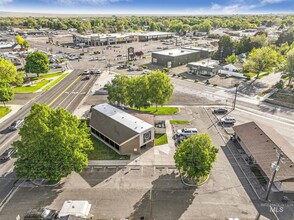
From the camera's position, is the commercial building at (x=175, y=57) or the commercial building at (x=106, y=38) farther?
the commercial building at (x=106, y=38)

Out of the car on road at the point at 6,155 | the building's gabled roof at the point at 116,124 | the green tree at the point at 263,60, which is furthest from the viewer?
the green tree at the point at 263,60

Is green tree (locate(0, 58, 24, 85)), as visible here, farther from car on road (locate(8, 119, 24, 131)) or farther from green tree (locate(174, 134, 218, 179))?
green tree (locate(174, 134, 218, 179))

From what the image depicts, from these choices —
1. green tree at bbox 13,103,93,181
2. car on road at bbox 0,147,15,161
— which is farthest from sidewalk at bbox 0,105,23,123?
green tree at bbox 13,103,93,181

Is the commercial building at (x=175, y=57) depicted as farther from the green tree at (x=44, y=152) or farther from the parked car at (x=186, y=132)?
the green tree at (x=44, y=152)

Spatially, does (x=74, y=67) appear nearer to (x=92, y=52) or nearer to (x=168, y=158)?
(x=92, y=52)

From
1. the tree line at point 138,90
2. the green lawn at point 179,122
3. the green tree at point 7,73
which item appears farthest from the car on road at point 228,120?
the green tree at point 7,73

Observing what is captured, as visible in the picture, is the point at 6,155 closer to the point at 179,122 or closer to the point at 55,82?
the point at 179,122
